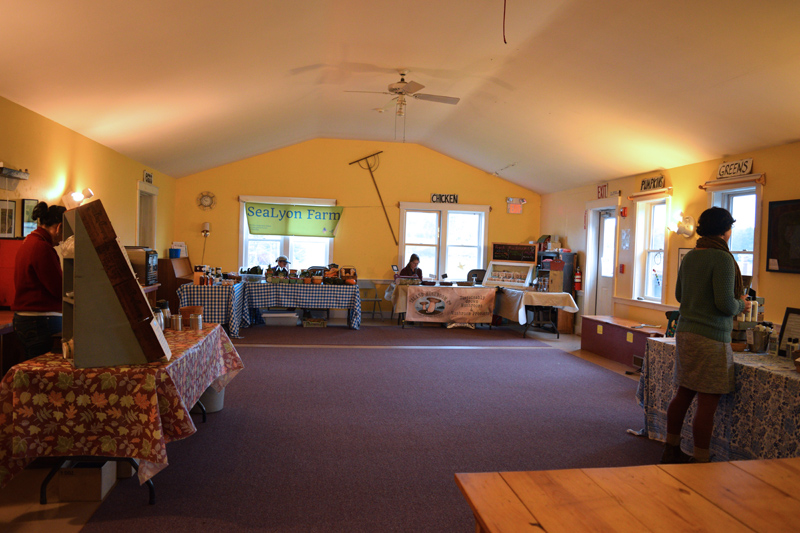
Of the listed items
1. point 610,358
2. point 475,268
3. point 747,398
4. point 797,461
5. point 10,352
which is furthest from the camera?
point 475,268

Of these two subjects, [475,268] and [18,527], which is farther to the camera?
[475,268]

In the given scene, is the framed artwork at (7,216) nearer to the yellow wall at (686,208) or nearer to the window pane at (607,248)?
the yellow wall at (686,208)

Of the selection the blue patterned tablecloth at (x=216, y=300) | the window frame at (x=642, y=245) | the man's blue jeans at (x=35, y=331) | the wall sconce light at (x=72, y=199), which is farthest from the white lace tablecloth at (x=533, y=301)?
the man's blue jeans at (x=35, y=331)

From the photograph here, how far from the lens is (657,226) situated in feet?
22.3

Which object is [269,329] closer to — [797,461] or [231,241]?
[231,241]

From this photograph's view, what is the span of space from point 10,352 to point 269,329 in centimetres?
467

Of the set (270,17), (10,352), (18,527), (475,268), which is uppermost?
(270,17)

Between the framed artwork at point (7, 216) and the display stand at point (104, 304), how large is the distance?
101 inches

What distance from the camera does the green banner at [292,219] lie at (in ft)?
30.7

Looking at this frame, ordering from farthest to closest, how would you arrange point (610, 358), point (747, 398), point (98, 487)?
point (610, 358), point (747, 398), point (98, 487)

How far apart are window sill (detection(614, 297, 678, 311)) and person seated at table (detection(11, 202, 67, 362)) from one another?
6.26 meters

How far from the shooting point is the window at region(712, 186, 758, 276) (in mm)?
5207

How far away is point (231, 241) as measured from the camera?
937cm

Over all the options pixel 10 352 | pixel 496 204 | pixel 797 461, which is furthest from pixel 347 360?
pixel 496 204
